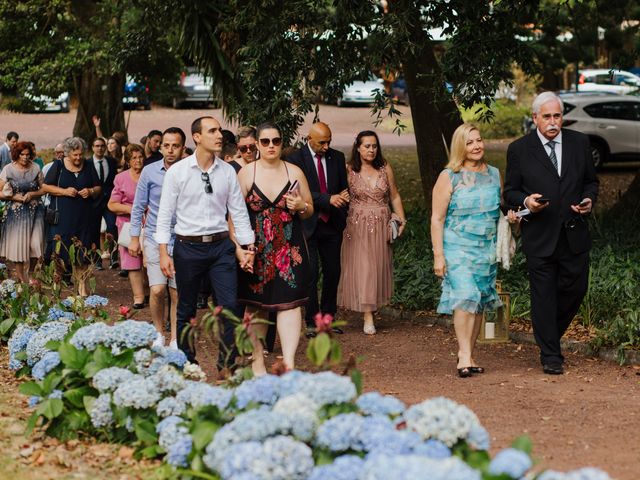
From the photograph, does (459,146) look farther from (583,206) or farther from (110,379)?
(110,379)

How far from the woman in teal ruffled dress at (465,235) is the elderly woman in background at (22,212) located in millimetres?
6140

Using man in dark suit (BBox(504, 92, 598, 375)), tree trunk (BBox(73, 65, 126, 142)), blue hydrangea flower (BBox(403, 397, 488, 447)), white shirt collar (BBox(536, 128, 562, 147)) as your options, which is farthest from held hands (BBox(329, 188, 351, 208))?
tree trunk (BBox(73, 65, 126, 142))

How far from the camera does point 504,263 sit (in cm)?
902

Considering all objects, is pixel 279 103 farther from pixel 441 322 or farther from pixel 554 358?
pixel 554 358

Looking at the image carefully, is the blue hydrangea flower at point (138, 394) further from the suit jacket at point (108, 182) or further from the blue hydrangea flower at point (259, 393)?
the suit jacket at point (108, 182)

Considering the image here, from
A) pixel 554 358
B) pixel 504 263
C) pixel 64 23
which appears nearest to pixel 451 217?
pixel 504 263

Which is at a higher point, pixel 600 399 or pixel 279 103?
pixel 279 103

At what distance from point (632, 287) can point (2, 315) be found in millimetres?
5602

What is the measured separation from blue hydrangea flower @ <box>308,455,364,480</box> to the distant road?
81.4 ft

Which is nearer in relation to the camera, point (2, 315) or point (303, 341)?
point (2, 315)

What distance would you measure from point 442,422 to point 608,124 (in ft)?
71.8

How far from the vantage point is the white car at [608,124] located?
25.8 metres

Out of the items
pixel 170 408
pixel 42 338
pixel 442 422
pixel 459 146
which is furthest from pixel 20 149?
pixel 442 422

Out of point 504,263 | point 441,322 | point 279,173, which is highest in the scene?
point 279,173
